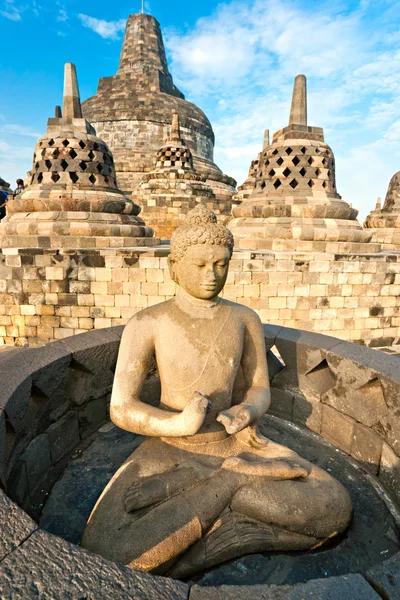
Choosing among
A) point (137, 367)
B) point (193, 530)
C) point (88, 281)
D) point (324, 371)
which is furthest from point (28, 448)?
point (88, 281)

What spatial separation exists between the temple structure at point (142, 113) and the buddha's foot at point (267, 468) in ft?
64.0

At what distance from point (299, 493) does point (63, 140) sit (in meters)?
8.50

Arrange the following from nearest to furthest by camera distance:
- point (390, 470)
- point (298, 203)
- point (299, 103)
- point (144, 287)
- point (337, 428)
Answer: point (390, 470) → point (337, 428) → point (144, 287) → point (298, 203) → point (299, 103)

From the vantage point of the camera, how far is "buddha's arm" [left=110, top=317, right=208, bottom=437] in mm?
1909

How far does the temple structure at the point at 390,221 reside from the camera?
440 inches

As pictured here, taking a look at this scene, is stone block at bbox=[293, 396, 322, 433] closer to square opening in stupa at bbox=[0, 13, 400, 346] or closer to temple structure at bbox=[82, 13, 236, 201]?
square opening in stupa at bbox=[0, 13, 400, 346]

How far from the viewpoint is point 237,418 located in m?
1.99

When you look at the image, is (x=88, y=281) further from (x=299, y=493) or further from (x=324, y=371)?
(x=299, y=493)

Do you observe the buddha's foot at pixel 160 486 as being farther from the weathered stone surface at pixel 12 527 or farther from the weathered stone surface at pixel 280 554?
the weathered stone surface at pixel 12 527

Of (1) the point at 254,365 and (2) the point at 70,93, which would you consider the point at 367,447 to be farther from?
(2) the point at 70,93

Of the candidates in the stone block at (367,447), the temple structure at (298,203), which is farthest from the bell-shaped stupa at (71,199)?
the stone block at (367,447)

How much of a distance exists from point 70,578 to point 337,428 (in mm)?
2552

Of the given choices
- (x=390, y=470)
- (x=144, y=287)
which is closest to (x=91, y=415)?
(x=390, y=470)

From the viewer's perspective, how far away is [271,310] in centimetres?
674
